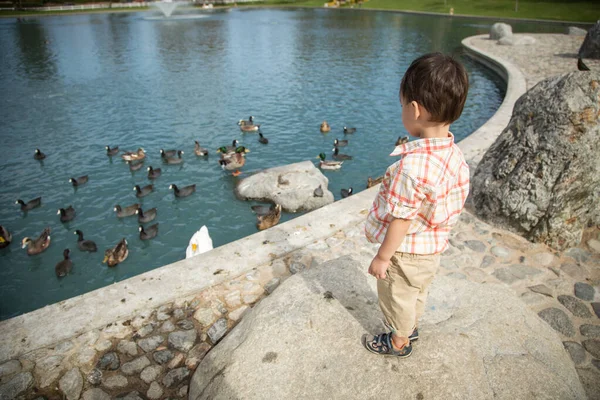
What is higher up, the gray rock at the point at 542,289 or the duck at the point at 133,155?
the gray rock at the point at 542,289

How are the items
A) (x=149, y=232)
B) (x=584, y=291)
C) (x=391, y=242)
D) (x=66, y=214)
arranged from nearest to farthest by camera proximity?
(x=391, y=242)
(x=584, y=291)
(x=149, y=232)
(x=66, y=214)

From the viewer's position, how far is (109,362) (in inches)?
161

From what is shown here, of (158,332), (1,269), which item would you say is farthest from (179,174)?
(158,332)

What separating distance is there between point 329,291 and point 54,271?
7049mm

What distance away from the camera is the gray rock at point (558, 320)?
4.26 m

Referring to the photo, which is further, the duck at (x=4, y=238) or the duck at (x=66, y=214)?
the duck at (x=66, y=214)

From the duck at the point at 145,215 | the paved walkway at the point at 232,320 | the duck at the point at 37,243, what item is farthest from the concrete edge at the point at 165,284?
the duck at the point at 37,243

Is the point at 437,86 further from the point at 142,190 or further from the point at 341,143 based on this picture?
the point at 341,143

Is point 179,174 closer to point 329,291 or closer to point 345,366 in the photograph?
point 329,291

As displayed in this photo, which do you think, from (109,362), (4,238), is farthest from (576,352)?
(4,238)

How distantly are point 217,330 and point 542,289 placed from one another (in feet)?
13.6

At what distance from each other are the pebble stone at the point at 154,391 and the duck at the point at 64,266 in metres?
5.50

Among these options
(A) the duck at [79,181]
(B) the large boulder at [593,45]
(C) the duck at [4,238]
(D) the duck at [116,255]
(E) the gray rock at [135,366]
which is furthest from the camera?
(B) the large boulder at [593,45]

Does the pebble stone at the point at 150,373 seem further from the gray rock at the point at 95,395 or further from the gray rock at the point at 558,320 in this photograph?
the gray rock at the point at 558,320
